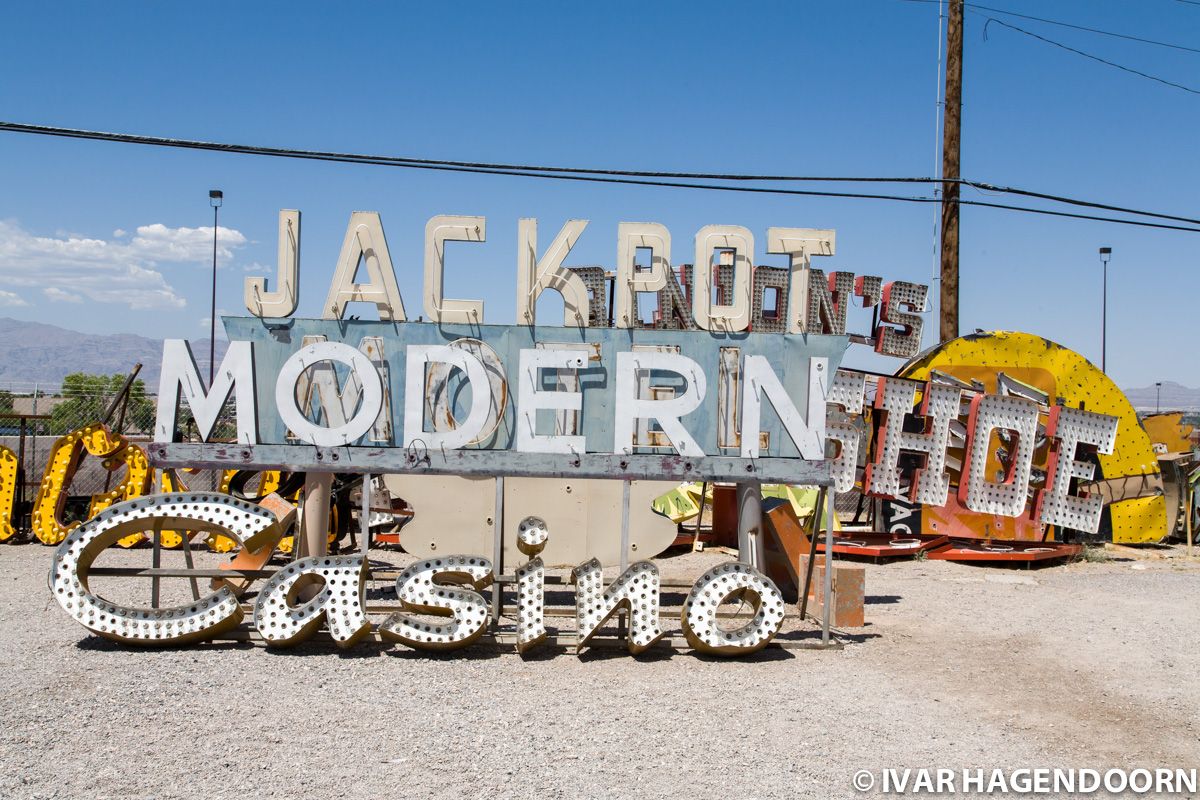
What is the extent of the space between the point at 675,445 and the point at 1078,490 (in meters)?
11.2

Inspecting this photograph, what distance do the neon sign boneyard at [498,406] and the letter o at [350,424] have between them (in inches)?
0.8

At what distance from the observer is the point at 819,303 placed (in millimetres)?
10719

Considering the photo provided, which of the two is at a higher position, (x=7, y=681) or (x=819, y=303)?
(x=819, y=303)

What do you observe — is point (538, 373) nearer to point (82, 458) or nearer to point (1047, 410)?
point (82, 458)

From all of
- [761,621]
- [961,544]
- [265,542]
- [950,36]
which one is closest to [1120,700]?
[761,621]

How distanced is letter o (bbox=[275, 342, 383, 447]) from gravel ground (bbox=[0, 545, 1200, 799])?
2016 mm

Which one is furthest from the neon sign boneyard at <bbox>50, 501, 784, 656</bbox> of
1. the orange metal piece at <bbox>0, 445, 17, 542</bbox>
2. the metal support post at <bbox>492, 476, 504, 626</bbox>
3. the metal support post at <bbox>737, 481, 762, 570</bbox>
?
the orange metal piece at <bbox>0, 445, 17, 542</bbox>

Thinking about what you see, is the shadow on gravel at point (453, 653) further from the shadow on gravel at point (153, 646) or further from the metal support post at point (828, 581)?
the metal support post at point (828, 581)

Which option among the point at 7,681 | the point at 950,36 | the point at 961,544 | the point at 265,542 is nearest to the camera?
the point at 7,681

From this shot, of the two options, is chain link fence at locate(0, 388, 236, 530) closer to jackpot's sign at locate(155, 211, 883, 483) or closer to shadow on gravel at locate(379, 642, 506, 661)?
jackpot's sign at locate(155, 211, 883, 483)

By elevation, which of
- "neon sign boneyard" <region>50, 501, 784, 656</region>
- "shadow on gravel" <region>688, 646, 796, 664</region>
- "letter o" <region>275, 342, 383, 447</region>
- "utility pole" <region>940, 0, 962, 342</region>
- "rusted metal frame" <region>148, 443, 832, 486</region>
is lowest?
"shadow on gravel" <region>688, 646, 796, 664</region>

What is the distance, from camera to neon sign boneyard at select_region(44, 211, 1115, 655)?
974 centimetres

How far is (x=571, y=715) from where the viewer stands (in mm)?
8086

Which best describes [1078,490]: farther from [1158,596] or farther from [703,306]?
[703,306]
